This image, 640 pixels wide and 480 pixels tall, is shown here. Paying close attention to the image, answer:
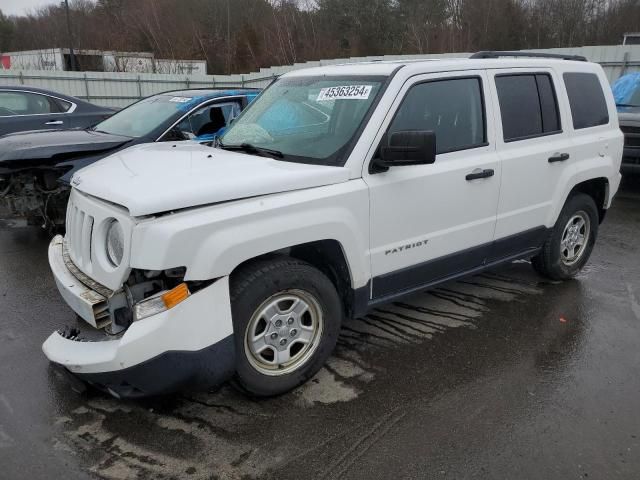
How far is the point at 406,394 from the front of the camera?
3.38 metres

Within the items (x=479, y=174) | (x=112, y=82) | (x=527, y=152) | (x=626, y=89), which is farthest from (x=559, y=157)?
(x=112, y=82)

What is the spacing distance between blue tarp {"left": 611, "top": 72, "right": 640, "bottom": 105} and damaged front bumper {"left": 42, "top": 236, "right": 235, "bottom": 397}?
9307 millimetres

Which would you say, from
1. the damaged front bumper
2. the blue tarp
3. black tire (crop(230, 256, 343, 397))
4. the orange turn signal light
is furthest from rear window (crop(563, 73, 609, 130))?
the blue tarp

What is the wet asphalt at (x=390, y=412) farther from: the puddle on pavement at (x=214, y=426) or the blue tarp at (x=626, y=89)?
the blue tarp at (x=626, y=89)

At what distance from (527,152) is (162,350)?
3.15 m

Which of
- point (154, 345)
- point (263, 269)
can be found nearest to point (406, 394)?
point (263, 269)

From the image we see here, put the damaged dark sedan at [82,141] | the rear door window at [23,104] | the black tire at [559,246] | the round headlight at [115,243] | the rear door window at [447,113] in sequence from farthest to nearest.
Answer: the rear door window at [23,104], the damaged dark sedan at [82,141], the black tire at [559,246], the rear door window at [447,113], the round headlight at [115,243]

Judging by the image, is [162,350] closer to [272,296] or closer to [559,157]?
[272,296]

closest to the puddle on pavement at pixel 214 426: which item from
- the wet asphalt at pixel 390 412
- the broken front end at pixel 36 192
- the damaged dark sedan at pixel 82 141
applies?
the wet asphalt at pixel 390 412

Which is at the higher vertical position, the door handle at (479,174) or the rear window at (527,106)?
the rear window at (527,106)

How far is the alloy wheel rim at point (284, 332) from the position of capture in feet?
10.2

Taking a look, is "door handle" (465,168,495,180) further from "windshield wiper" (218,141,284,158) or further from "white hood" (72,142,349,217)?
"windshield wiper" (218,141,284,158)

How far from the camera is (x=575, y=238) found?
→ 5219 millimetres

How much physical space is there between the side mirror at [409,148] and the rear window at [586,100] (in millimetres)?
2190
